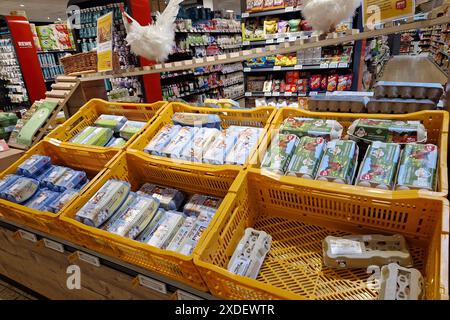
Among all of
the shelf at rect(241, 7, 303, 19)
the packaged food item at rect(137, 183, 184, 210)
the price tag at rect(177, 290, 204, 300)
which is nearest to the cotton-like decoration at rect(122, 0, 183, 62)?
the packaged food item at rect(137, 183, 184, 210)

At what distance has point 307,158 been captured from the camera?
4.80 ft

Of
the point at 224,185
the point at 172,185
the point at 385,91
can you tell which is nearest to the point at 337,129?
the point at 385,91

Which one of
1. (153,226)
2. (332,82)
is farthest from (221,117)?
(332,82)

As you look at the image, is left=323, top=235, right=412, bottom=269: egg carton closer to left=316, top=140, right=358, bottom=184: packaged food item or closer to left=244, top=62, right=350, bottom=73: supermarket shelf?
left=316, top=140, right=358, bottom=184: packaged food item

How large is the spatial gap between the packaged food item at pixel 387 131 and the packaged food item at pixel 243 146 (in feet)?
1.76

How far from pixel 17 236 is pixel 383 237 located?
86.3 inches

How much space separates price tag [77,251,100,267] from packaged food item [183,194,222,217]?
54 cm

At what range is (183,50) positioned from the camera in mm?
6059

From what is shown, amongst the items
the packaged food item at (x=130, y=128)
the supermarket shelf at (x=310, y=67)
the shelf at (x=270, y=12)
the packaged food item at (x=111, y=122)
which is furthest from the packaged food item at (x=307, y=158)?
the shelf at (x=270, y=12)

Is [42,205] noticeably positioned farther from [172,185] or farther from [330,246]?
[330,246]

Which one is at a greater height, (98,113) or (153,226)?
(98,113)

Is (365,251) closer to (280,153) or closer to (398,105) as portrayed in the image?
(280,153)

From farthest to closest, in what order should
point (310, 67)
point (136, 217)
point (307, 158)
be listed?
point (310, 67)
point (136, 217)
point (307, 158)

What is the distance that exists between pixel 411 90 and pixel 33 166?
2594 millimetres
